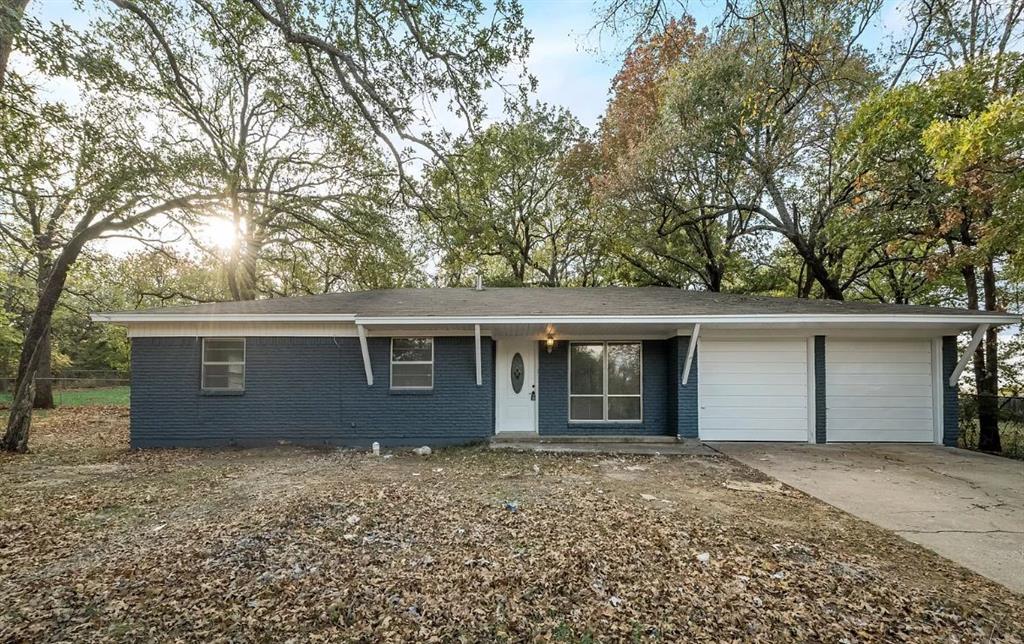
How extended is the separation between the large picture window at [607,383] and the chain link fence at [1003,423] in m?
6.96

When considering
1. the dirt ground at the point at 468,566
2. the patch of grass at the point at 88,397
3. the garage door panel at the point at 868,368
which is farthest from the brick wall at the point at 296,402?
the patch of grass at the point at 88,397

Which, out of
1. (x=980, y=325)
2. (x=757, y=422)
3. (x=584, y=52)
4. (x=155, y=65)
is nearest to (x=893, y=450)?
(x=757, y=422)

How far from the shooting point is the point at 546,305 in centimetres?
969

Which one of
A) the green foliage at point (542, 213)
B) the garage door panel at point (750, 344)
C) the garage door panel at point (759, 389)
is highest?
the green foliage at point (542, 213)

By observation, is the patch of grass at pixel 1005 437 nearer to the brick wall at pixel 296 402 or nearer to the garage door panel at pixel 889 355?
the garage door panel at pixel 889 355

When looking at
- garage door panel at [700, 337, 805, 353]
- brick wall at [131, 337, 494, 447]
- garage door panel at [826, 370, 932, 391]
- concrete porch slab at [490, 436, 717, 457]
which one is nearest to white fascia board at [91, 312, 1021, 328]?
brick wall at [131, 337, 494, 447]

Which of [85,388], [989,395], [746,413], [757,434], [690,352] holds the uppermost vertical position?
[690,352]

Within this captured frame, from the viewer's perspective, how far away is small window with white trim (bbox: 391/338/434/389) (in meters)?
9.41

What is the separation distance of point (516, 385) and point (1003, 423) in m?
10.3

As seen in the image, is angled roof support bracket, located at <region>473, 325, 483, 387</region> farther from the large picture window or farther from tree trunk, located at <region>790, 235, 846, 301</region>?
tree trunk, located at <region>790, 235, 846, 301</region>

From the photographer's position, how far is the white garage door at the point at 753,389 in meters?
9.31

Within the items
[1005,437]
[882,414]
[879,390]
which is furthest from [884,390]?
[1005,437]

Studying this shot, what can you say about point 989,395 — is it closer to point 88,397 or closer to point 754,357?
point 754,357

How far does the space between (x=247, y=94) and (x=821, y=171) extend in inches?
731
